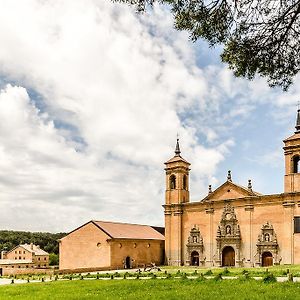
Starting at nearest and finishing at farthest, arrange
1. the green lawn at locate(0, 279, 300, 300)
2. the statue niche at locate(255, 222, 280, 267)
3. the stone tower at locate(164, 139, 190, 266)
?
the green lawn at locate(0, 279, 300, 300)
the statue niche at locate(255, 222, 280, 267)
the stone tower at locate(164, 139, 190, 266)

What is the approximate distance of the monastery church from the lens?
4575 centimetres

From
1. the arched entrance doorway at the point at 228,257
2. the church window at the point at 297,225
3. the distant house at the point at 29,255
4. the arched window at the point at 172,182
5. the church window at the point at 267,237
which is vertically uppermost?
the arched window at the point at 172,182

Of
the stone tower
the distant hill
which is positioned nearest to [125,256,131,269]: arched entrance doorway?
the stone tower

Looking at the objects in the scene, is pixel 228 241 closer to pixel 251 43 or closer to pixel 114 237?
pixel 114 237

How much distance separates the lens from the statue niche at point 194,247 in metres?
51.9

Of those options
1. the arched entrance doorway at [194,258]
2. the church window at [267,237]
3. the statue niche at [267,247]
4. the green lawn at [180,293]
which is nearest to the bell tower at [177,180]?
the arched entrance doorway at [194,258]

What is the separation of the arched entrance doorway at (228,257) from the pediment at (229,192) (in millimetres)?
5638

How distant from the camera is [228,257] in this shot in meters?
49.9

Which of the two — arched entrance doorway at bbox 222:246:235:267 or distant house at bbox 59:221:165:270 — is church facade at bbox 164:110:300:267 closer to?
arched entrance doorway at bbox 222:246:235:267

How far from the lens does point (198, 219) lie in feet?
173

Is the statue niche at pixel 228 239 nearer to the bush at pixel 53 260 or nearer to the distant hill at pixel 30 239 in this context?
the bush at pixel 53 260

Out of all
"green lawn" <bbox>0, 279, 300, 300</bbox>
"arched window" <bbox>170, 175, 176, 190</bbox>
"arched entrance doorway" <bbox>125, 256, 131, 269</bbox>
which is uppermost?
"arched window" <bbox>170, 175, 176, 190</bbox>

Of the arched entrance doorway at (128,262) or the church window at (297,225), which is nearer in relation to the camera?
the church window at (297,225)

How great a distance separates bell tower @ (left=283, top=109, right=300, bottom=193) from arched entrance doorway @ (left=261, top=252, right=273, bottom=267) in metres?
6.81
